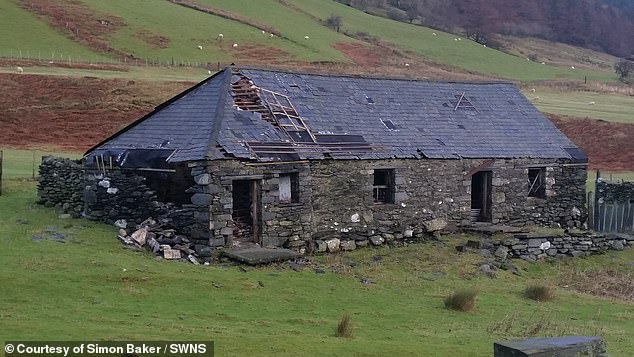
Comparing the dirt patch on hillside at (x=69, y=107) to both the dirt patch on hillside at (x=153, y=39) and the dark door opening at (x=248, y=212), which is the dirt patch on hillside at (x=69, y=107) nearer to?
the dirt patch on hillside at (x=153, y=39)

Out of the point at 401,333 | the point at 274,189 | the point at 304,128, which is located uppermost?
the point at 304,128

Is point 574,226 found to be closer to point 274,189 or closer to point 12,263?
point 274,189

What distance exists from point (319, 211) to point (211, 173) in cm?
368

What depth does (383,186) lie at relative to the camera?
24.5 metres

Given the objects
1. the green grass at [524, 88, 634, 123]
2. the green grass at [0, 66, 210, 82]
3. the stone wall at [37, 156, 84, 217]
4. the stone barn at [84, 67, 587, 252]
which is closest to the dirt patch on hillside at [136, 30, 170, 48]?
the green grass at [0, 66, 210, 82]

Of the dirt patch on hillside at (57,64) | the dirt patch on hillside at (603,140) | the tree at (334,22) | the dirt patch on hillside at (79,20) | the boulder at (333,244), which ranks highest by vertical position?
the tree at (334,22)

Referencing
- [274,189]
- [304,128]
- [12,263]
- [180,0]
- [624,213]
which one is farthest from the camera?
[180,0]

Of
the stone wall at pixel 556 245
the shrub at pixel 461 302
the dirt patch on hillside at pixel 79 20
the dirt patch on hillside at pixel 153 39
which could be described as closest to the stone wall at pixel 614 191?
the stone wall at pixel 556 245

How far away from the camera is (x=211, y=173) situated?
20219 mm

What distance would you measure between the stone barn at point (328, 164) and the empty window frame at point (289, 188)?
0.03 meters

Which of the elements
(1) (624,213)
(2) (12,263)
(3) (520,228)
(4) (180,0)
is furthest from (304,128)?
(4) (180,0)

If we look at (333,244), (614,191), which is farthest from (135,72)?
A: (333,244)

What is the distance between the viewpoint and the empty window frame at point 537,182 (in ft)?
92.5

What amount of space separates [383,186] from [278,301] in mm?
8808
